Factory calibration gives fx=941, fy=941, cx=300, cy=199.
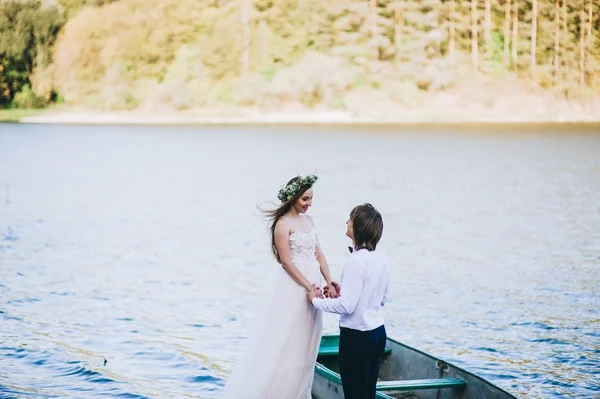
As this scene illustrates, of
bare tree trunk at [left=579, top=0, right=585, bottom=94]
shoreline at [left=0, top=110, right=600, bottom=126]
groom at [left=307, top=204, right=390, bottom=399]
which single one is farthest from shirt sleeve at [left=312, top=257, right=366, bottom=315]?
bare tree trunk at [left=579, top=0, right=585, bottom=94]

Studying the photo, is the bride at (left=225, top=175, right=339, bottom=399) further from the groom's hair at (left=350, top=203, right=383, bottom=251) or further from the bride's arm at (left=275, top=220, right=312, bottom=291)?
the groom's hair at (left=350, top=203, right=383, bottom=251)

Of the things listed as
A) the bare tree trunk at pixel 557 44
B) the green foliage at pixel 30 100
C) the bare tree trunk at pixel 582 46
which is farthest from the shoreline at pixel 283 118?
the bare tree trunk at pixel 557 44

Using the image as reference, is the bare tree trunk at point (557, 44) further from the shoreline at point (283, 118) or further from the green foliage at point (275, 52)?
the shoreline at point (283, 118)

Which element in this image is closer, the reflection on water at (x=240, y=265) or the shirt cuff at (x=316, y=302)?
the shirt cuff at (x=316, y=302)

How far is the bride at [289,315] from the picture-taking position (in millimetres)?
6504

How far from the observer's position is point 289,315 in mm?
6648

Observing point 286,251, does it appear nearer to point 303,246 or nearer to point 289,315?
point 303,246

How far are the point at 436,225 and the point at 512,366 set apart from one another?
12617 mm

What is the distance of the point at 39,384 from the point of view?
32.0ft

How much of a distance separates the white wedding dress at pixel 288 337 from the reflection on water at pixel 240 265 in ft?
9.83

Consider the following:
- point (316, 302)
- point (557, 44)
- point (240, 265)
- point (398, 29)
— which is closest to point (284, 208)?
point (316, 302)

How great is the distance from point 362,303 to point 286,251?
3.14 feet

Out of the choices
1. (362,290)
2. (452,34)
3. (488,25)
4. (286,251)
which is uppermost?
(488,25)

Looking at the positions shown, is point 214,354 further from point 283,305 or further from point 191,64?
point 191,64
